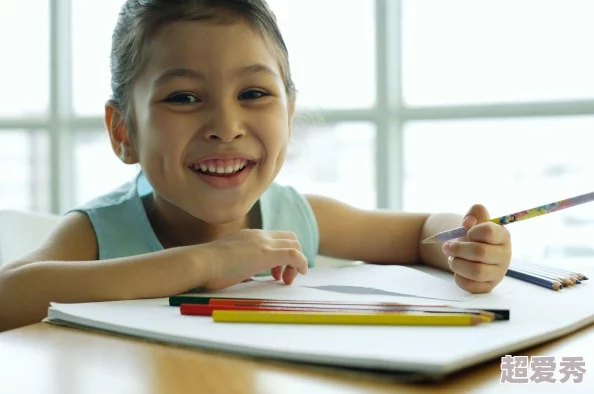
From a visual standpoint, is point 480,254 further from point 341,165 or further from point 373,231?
point 341,165

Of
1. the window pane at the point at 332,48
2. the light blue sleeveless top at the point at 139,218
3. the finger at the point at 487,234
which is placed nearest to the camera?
the finger at the point at 487,234

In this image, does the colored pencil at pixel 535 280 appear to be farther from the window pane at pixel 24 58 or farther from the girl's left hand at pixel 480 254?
the window pane at pixel 24 58

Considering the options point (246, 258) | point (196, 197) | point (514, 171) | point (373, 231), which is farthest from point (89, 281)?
point (514, 171)

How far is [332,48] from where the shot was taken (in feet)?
8.11

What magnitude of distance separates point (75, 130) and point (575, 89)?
182cm

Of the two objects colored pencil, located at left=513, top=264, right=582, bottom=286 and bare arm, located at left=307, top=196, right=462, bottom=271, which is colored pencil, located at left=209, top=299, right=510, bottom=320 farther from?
bare arm, located at left=307, top=196, right=462, bottom=271

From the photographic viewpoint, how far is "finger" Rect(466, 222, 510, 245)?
0.77 m

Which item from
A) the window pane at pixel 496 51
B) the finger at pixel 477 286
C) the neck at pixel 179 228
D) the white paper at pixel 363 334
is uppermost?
the window pane at pixel 496 51

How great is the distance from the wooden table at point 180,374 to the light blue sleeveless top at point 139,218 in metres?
0.52


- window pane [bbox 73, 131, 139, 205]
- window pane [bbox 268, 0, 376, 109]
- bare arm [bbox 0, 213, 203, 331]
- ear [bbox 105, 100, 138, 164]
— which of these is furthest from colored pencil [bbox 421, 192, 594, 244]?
window pane [bbox 73, 131, 139, 205]

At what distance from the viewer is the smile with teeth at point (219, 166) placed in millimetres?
962

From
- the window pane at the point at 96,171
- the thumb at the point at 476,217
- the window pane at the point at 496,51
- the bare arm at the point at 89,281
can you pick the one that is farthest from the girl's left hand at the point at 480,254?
the window pane at the point at 96,171

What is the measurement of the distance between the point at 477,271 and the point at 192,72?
44cm

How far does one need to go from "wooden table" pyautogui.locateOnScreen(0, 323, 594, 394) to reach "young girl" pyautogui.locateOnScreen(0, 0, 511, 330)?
21cm
